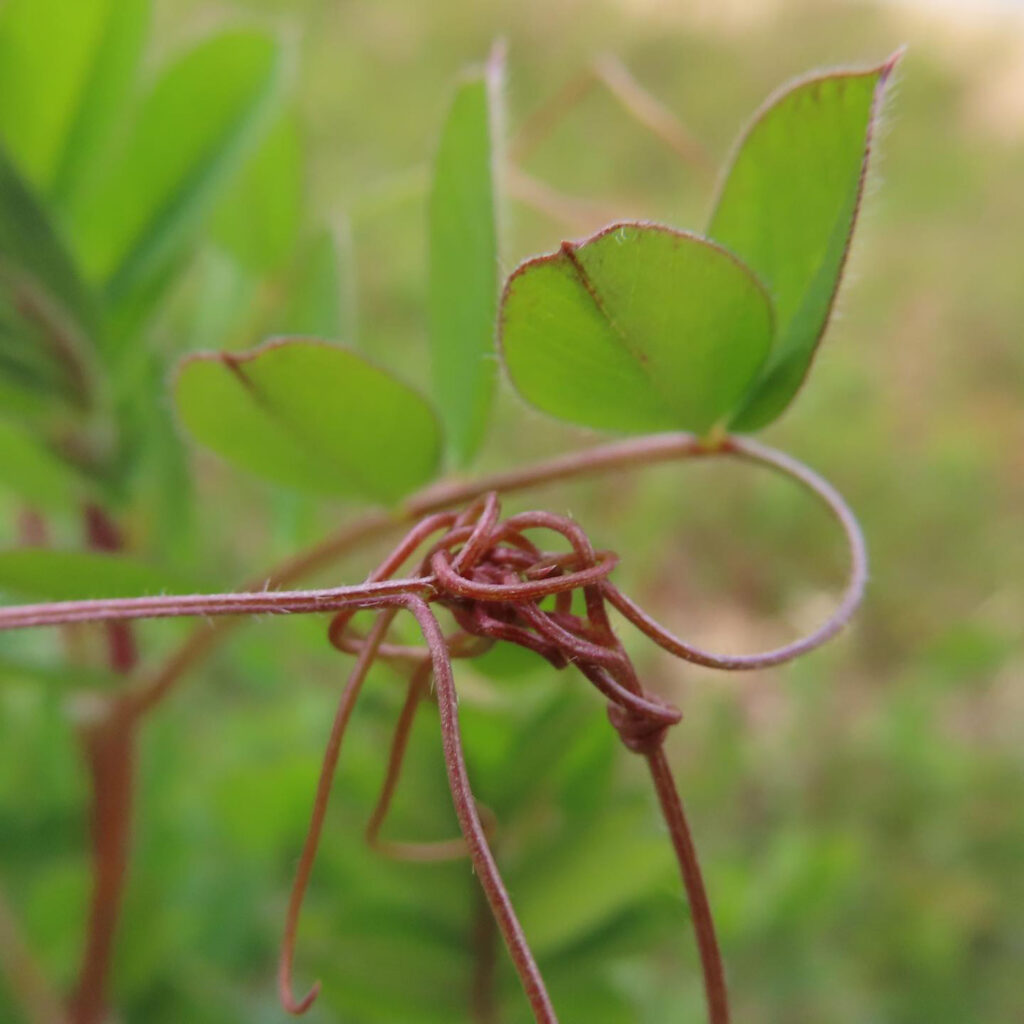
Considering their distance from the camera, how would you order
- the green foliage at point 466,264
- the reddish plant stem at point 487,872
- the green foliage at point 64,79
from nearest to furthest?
the reddish plant stem at point 487,872 < the green foliage at point 466,264 < the green foliage at point 64,79

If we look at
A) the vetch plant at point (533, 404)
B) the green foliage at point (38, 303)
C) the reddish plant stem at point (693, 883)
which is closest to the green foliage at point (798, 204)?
the vetch plant at point (533, 404)

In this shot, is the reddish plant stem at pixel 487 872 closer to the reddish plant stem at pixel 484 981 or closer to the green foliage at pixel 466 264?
the green foliage at pixel 466 264

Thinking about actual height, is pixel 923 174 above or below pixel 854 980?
above

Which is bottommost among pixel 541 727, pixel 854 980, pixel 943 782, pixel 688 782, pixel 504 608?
pixel 854 980

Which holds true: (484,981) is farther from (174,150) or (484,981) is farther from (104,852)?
(174,150)

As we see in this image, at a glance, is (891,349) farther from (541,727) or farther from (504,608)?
(504,608)

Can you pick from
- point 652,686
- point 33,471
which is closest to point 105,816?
point 33,471

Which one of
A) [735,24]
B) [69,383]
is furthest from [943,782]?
[735,24]

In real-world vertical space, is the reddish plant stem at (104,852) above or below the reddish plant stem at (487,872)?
below
